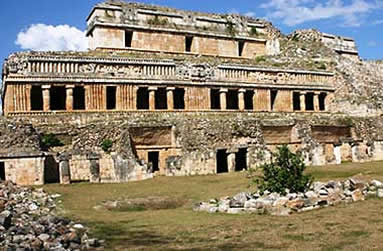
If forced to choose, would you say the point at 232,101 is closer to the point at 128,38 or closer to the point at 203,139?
the point at 128,38

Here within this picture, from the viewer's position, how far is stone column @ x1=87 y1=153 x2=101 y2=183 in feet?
72.9

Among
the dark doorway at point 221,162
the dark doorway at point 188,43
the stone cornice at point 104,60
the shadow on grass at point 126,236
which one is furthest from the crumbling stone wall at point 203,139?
the shadow on grass at point 126,236

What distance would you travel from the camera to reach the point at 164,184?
20422mm

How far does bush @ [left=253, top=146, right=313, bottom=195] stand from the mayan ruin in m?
9.62

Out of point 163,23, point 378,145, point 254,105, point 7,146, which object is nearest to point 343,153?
point 378,145

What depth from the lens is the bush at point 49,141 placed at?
23.1m

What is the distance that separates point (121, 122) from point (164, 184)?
5.68 meters

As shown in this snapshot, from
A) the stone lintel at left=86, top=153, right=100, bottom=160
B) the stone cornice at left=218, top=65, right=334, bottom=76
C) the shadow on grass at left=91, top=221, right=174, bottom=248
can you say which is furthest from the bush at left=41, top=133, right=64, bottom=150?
the shadow on grass at left=91, top=221, right=174, bottom=248

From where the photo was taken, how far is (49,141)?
76.7ft

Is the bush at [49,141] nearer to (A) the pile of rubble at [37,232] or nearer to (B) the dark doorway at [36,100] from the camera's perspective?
(B) the dark doorway at [36,100]

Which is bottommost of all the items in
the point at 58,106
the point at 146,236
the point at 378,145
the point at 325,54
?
the point at 146,236

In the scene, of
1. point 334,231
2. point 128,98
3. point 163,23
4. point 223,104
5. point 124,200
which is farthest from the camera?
point 163,23

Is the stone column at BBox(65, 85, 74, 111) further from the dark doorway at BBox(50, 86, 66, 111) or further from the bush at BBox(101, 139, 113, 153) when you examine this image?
the bush at BBox(101, 139, 113, 153)

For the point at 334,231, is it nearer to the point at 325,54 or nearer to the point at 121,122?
the point at 121,122
